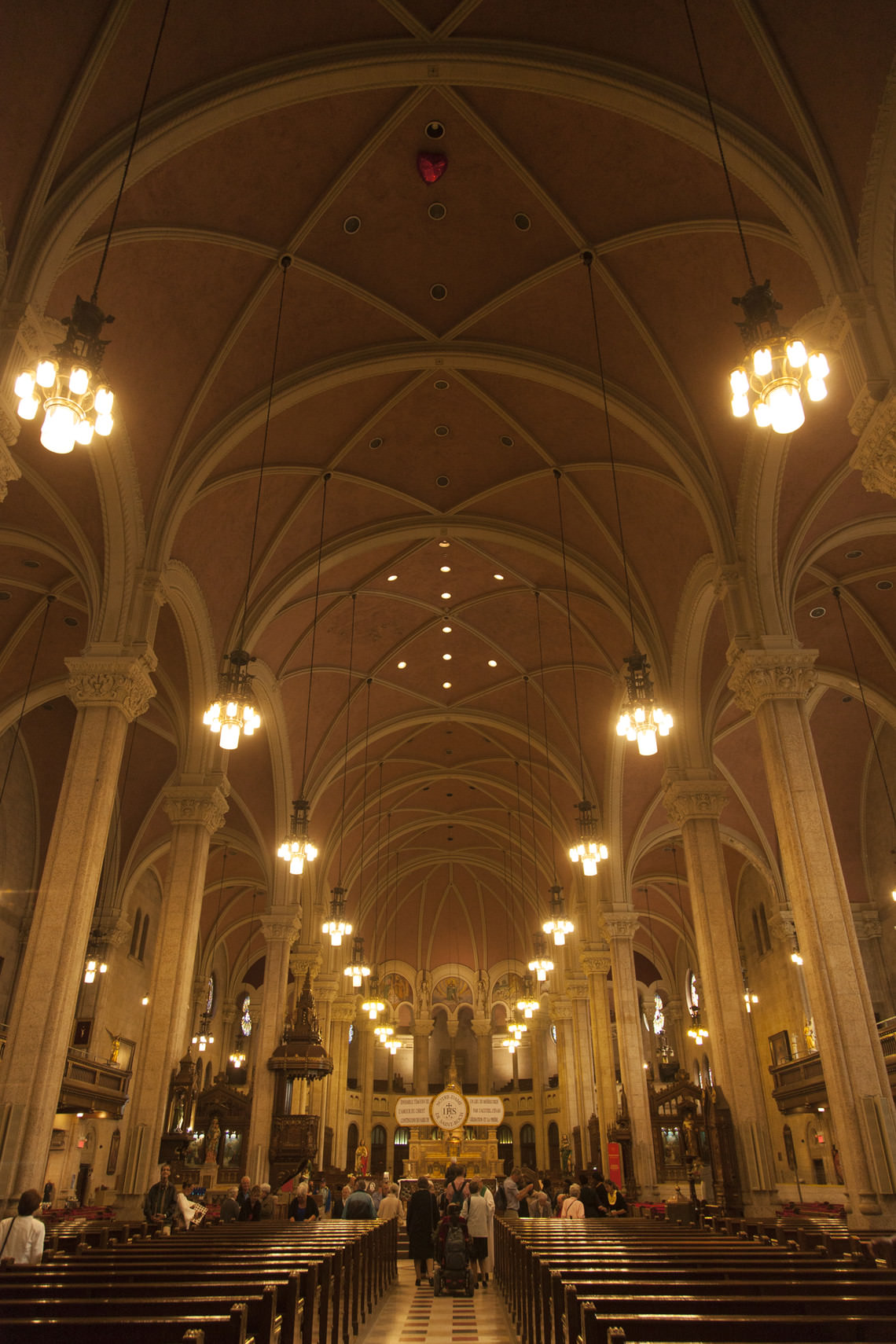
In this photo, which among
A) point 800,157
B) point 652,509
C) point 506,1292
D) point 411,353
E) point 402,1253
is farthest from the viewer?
point 402,1253

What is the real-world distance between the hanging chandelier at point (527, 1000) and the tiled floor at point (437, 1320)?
13.7m

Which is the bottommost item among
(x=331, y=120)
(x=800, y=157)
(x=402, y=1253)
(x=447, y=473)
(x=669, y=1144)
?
(x=402, y=1253)

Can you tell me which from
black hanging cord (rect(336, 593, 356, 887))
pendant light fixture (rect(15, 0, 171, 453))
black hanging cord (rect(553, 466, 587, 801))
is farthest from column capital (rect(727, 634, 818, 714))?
black hanging cord (rect(336, 593, 356, 887))

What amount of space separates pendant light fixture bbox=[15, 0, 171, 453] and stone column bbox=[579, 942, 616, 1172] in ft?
66.9

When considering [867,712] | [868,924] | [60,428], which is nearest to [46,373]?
[60,428]

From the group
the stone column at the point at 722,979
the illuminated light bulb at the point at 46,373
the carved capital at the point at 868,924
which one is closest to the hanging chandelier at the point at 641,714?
the stone column at the point at 722,979

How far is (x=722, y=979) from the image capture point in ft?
42.6

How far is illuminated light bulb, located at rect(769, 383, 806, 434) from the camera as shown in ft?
19.2

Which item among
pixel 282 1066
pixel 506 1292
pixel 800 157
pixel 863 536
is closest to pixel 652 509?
pixel 863 536

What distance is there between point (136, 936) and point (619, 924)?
15.4m

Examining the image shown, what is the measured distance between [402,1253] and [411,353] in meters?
17.2

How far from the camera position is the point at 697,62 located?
28.7 ft

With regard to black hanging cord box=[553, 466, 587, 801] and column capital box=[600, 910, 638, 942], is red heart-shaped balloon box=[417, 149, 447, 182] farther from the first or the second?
column capital box=[600, 910, 638, 942]

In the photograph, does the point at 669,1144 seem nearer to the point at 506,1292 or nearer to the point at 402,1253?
the point at 402,1253
